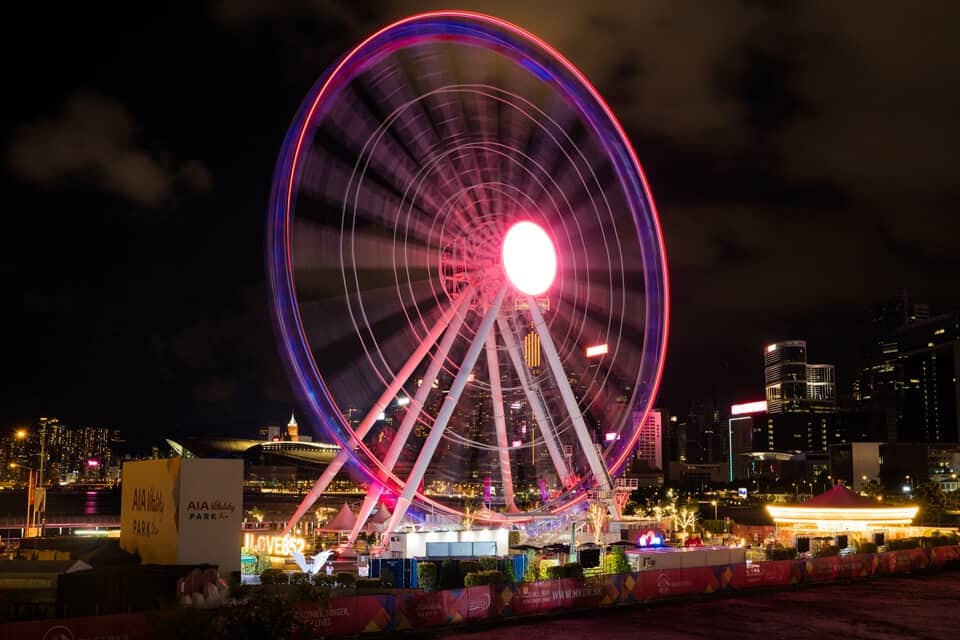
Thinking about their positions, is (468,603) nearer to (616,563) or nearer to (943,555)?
(616,563)

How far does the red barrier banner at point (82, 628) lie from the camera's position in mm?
14398

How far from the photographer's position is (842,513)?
41.7 metres

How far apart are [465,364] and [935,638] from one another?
15688 mm

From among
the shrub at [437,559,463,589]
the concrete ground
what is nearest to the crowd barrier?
the concrete ground

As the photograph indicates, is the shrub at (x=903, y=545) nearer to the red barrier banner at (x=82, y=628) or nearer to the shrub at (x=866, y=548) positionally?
the shrub at (x=866, y=548)

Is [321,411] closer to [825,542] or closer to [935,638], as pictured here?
[935,638]

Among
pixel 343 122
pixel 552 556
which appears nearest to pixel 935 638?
pixel 552 556

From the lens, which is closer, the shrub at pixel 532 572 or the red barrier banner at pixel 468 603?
the red barrier banner at pixel 468 603

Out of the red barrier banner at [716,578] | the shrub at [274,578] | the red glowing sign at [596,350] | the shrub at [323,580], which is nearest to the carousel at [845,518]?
the red glowing sign at [596,350]

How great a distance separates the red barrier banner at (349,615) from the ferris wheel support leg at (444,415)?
33.1 ft

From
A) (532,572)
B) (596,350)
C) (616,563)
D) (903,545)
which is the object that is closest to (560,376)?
(596,350)

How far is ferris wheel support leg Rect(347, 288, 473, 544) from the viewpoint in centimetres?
2969

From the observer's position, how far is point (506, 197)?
1265 inches

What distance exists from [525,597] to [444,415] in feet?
28.7
